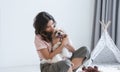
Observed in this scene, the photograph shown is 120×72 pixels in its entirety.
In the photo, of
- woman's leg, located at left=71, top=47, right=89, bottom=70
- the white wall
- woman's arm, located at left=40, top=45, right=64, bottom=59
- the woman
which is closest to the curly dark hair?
the woman

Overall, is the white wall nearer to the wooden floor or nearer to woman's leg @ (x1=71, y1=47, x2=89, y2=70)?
the wooden floor

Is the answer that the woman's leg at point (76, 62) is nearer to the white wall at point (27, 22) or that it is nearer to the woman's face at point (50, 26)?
the woman's face at point (50, 26)

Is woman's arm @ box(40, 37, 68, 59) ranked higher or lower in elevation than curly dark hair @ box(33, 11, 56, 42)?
lower

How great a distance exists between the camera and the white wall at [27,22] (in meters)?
3.04

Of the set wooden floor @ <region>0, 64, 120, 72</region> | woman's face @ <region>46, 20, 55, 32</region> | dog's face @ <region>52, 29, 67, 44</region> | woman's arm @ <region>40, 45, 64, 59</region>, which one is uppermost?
woman's face @ <region>46, 20, 55, 32</region>

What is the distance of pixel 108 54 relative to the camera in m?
3.12

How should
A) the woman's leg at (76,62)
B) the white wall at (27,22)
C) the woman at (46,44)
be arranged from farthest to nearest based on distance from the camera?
the white wall at (27,22) → the woman's leg at (76,62) → the woman at (46,44)

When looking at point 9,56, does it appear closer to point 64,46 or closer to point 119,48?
point 64,46

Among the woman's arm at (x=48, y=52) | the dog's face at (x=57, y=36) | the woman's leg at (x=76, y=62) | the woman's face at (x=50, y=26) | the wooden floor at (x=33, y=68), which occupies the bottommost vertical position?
the wooden floor at (x=33, y=68)

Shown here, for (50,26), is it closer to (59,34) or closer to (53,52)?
(59,34)

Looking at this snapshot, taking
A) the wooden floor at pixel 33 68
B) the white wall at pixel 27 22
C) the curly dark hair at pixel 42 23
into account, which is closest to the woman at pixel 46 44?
the curly dark hair at pixel 42 23

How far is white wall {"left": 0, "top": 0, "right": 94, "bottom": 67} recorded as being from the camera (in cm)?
304

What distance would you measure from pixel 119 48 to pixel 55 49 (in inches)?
59.1

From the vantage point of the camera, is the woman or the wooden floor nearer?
the woman
